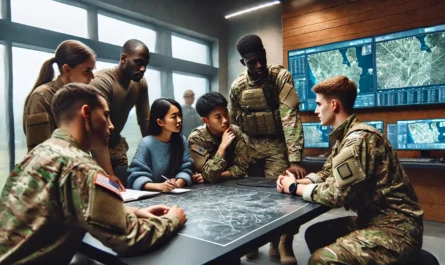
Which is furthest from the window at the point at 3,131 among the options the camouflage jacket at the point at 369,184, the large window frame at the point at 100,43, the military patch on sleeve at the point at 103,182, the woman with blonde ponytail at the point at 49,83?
the camouflage jacket at the point at 369,184

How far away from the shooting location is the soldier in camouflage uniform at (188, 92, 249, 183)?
1.90 metres

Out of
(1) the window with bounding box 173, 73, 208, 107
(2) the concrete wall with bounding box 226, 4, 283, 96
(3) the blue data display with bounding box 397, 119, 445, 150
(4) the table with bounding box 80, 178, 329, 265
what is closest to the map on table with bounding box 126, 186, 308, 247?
(4) the table with bounding box 80, 178, 329, 265

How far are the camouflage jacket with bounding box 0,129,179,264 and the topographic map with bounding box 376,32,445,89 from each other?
3.47 meters

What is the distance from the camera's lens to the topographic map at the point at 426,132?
10.0 ft

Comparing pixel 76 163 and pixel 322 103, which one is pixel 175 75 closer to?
pixel 322 103

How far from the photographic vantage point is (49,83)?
5.16 ft

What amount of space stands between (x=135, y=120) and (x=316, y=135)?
2561 millimetres

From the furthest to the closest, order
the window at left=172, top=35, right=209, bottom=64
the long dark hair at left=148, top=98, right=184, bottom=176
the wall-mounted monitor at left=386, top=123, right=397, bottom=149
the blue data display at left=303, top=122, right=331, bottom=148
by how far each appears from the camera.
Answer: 1. the window at left=172, top=35, right=209, bottom=64
2. the blue data display at left=303, top=122, right=331, bottom=148
3. the wall-mounted monitor at left=386, top=123, right=397, bottom=149
4. the long dark hair at left=148, top=98, right=184, bottom=176

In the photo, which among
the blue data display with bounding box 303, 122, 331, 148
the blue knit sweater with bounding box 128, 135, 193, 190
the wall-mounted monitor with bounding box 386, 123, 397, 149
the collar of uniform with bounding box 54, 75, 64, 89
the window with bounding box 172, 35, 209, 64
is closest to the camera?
the collar of uniform with bounding box 54, 75, 64, 89

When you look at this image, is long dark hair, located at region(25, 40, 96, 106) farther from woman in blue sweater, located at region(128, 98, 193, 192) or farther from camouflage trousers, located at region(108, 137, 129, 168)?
camouflage trousers, located at region(108, 137, 129, 168)

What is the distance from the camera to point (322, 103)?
5.08 ft

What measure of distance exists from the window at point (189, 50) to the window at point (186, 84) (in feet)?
1.01

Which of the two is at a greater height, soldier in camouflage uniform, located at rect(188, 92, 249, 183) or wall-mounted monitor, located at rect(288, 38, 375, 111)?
wall-mounted monitor, located at rect(288, 38, 375, 111)

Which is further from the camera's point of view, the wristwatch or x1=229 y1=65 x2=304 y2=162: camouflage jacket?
x1=229 y1=65 x2=304 y2=162: camouflage jacket
